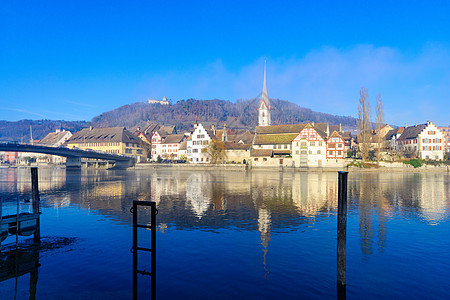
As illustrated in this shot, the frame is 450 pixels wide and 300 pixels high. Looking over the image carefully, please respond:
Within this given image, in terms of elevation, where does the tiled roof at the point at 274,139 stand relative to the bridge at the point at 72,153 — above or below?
above

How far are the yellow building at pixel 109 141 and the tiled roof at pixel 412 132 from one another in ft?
331

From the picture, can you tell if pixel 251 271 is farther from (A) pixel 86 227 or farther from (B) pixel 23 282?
(A) pixel 86 227

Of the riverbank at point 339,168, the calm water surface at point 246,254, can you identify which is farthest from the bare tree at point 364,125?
the calm water surface at point 246,254

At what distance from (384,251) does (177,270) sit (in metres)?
10.8

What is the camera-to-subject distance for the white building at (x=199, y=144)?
11450 centimetres

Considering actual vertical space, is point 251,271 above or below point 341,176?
below

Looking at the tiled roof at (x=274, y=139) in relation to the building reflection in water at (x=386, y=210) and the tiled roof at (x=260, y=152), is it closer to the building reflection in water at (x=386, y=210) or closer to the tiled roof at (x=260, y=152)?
the tiled roof at (x=260, y=152)

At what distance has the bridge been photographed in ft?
292

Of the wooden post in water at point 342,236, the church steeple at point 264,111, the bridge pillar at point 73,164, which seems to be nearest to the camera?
the wooden post in water at point 342,236

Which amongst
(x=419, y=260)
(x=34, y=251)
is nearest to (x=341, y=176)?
(x=419, y=260)

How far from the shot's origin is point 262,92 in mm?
171750

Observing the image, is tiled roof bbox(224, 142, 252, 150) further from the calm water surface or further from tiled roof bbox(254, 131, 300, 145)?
the calm water surface

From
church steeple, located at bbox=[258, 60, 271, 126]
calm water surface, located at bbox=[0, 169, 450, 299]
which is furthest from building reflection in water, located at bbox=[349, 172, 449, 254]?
church steeple, located at bbox=[258, 60, 271, 126]

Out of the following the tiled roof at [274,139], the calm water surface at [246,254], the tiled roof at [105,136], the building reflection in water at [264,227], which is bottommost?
the calm water surface at [246,254]
